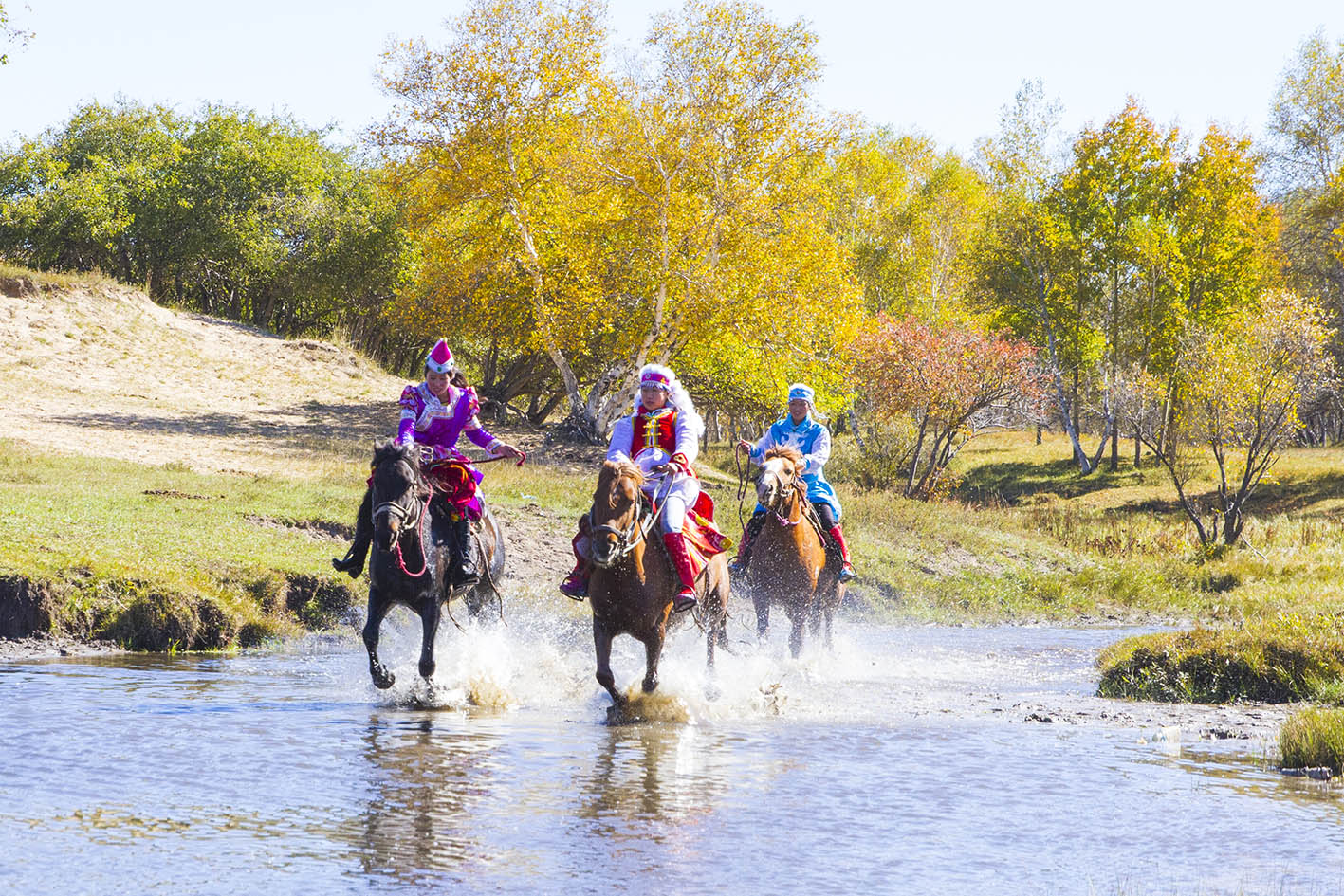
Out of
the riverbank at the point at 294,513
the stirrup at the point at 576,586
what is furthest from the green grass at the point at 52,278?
the stirrup at the point at 576,586

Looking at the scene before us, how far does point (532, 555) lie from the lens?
21.7 meters

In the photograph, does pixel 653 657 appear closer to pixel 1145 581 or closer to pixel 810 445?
pixel 810 445

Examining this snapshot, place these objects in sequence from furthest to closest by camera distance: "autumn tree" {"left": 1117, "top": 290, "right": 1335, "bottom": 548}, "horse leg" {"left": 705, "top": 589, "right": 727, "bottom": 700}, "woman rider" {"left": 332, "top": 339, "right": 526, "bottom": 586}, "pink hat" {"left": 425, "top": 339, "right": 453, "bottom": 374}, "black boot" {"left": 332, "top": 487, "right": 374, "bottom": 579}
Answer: "autumn tree" {"left": 1117, "top": 290, "right": 1335, "bottom": 548}
"pink hat" {"left": 425, "top": 339, "right": 453, "bottom": 374}
"horse leg" {"left": 705, "top": 589, "right": 727, "bottom": 700}
"woman rider" {"left": 332, "top": 339, "right": 526, "bottom": 586}
"black boot" {"left": 332, "top": 487, "right": 374, "bottom": 579}

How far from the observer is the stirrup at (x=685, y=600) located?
35.3 ft

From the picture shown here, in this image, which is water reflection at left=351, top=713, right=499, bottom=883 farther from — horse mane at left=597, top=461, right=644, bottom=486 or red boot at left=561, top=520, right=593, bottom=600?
horse mane at left=597, top=461, right=644, bottom=486

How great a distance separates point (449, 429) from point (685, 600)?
3338 mm

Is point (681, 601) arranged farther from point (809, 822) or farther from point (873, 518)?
point (873, 518)

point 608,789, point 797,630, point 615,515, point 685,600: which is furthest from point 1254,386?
point 608,789

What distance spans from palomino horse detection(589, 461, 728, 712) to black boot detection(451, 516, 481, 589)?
1.66 m

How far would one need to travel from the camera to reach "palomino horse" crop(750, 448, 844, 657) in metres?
13.6

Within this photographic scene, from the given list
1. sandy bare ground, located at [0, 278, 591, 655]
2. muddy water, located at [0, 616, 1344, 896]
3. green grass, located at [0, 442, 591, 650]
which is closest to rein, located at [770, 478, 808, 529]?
muddy water, located at [0, 616, 1344, 896]

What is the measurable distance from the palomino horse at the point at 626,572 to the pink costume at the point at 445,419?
7.67ft

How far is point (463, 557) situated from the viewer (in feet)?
39.6

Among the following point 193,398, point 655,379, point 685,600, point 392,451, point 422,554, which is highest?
point 193,398
